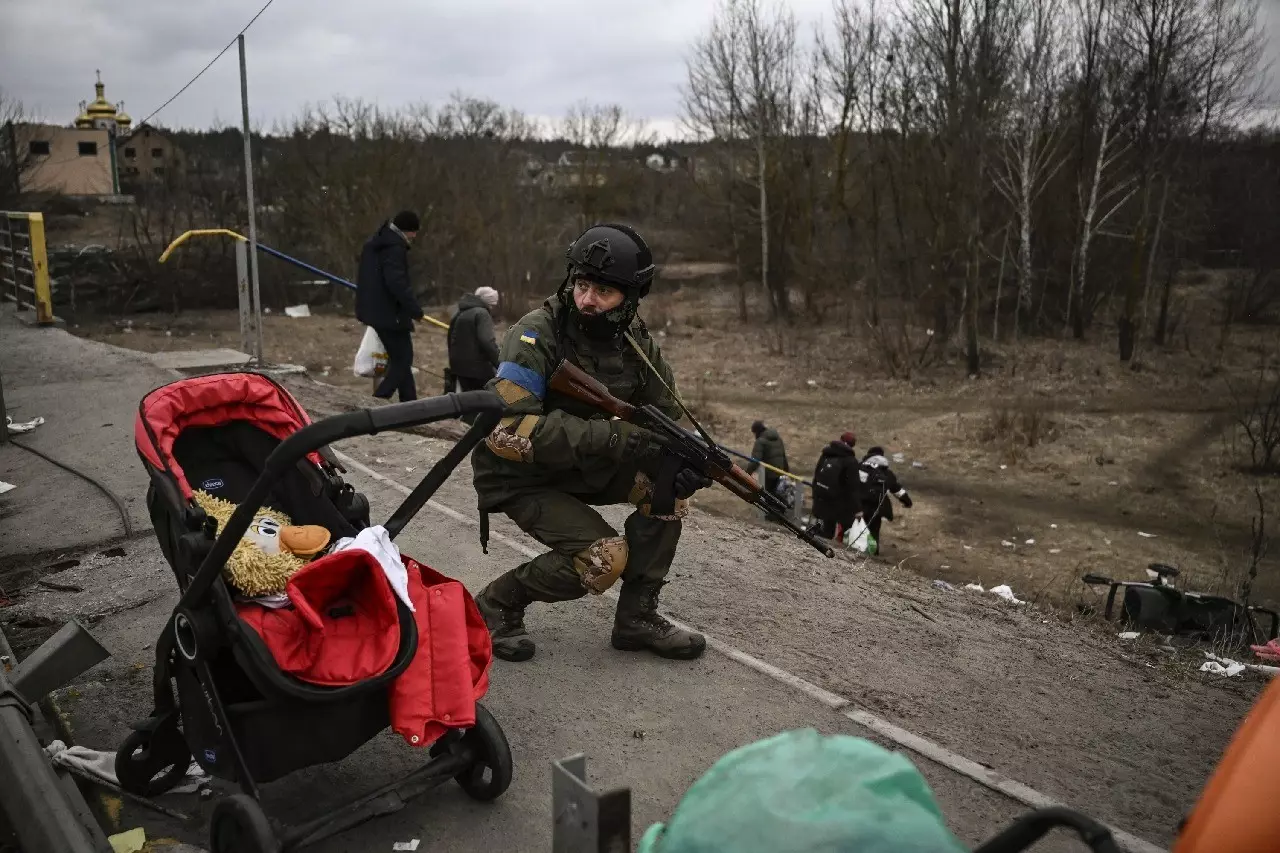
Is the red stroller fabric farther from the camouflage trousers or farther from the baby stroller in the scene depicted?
the camouflage trousers

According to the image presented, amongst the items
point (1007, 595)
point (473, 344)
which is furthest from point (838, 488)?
point (473, 344)

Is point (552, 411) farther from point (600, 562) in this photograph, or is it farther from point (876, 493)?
point (876, 493)

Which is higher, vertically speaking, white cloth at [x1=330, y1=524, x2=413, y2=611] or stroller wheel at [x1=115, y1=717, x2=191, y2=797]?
white cloth at [x1=330, y1=524, x2=413, y2=611]

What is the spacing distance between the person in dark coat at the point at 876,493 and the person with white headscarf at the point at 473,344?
359cm

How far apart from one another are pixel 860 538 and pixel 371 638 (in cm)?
703

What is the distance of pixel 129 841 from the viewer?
3.06m

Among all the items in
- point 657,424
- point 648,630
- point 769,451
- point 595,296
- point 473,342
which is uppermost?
point 595,296

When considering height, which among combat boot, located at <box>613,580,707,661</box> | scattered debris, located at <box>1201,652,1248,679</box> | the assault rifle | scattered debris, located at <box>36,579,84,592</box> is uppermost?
the assault rifle

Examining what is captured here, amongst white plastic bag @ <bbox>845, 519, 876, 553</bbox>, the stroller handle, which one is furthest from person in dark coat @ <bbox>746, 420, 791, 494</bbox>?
the stroller handle

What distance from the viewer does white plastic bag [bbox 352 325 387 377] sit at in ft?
35.7

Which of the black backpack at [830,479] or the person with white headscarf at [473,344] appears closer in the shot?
the black backpack at [830,479]

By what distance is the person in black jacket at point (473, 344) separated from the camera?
9.43 m

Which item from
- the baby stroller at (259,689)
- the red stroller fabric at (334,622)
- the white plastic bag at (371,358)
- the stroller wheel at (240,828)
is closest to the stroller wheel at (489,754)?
the baby stroller at (259,689)

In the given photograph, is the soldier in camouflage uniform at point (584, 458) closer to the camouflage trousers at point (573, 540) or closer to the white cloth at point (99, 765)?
the camouflage trousers at point (573, 540)
